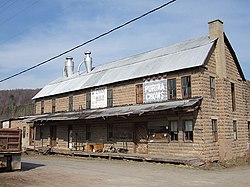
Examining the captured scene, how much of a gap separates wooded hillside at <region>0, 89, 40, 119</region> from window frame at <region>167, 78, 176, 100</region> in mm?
64259

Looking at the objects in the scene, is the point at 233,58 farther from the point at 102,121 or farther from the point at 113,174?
the point at 113,174

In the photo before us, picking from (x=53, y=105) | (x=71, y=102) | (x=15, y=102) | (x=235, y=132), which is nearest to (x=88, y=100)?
(x=71, y=102)

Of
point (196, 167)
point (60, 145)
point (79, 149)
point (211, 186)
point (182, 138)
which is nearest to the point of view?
point (211, 186)

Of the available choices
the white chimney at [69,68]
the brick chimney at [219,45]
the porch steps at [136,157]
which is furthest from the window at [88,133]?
the brick chimney at [219,45]

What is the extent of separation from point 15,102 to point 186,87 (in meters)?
94.8

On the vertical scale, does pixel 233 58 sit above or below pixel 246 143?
above

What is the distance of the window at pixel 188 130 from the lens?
21.0 m

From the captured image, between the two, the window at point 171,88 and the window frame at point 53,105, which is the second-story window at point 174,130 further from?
the window frame at point 53,105

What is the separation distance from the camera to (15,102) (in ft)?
354

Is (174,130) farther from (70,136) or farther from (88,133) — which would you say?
(70,136)

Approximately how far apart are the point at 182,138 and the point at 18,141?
10252 mm

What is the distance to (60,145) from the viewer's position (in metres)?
32.7

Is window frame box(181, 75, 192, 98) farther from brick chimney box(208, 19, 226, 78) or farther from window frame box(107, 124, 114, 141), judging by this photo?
window frame box(107, 124, 114, 141)

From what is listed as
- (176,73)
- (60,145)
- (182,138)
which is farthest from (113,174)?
(60,145)
